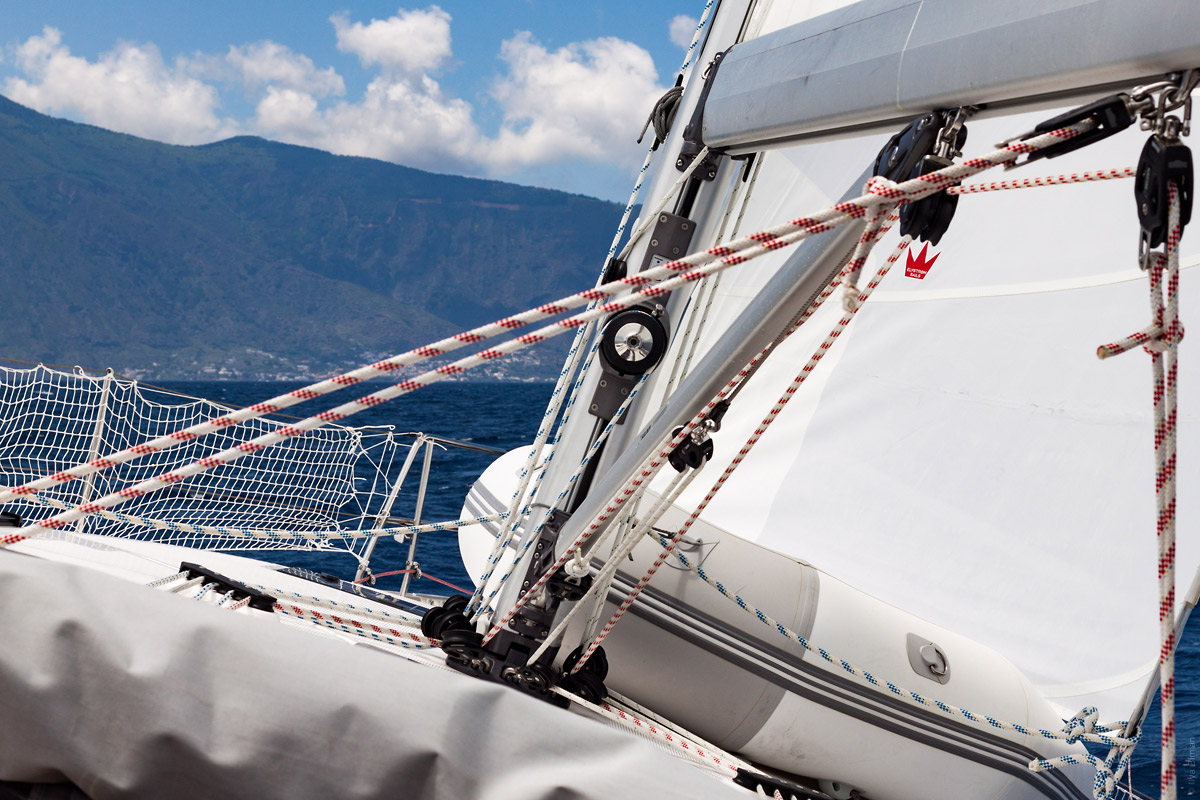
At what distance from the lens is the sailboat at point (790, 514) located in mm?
961

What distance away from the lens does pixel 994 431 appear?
3420 millimetres

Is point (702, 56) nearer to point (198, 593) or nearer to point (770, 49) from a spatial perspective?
point (770, 49)

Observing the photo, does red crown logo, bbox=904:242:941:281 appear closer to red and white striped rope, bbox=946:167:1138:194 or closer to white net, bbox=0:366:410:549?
white net, bbox=0:366:410:549

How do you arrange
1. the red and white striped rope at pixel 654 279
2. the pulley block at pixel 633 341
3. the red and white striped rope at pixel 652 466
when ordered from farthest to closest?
1. the pulley block at pixel 633 341
2. the red and white striped rope at pixel 652 466
3. the red and white striped rope at pixel 654 279

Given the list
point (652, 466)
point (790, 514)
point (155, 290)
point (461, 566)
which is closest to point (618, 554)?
point (652, 466)

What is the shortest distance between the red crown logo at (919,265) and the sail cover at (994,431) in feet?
0.13

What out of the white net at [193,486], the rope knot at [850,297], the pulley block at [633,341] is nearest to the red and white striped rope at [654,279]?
the rope knot at [850,297]

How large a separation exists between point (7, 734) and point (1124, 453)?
3.27 m

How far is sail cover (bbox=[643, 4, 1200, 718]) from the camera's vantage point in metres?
3.22

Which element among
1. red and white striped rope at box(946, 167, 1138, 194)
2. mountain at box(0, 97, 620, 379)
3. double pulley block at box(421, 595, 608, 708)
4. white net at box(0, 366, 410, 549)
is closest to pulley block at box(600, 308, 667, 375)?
double pulley block at box(421, 595, 608, 708)

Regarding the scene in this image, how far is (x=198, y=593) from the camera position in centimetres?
231

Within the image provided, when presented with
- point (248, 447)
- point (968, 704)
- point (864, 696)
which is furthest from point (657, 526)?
point (248, 447)

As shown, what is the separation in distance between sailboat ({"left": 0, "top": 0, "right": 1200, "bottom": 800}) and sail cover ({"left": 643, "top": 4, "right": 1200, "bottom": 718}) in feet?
0.04

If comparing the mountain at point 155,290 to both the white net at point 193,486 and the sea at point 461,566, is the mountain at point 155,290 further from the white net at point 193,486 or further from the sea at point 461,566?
the white net at point 193,486
